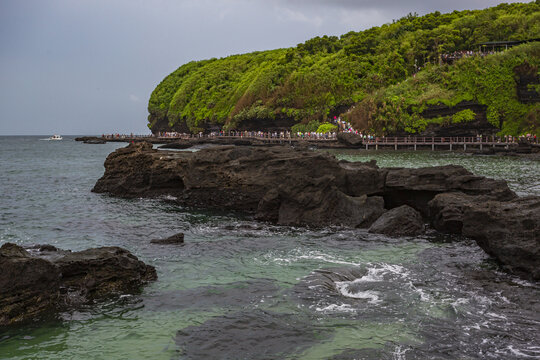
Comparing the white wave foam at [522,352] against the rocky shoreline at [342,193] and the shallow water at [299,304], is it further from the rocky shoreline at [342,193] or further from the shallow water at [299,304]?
the rocky shoreline at [342,193]

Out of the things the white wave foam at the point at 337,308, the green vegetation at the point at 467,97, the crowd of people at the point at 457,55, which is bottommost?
the white wave foam at the point at 337,308

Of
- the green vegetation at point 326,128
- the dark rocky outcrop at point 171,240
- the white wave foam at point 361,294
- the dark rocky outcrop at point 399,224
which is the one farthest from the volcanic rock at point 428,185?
the green vegetation at point 326,128

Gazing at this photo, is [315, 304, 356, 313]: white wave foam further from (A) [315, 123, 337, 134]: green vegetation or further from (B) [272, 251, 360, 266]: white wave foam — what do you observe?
(A) [315, 123, 337, 134]: green vegetation

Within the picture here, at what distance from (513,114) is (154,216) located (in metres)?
82.0

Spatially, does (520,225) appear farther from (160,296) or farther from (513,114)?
(513,114)

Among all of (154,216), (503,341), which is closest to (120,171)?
(154,216)

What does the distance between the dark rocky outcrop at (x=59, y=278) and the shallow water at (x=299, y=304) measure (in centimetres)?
52

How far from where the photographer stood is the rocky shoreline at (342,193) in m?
15.1

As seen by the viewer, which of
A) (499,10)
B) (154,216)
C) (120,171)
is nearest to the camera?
(154,216)

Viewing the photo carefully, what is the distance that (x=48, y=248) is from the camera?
15.3 m

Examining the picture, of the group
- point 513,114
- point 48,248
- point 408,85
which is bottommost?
point 48,248

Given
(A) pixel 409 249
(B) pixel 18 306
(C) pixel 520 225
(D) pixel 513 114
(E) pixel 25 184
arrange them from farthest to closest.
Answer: (D) pixel 513 114, (E) pixel 25 184, (A) pixel 409 249, (C) pixel 520 225, (B) pixel 18 306

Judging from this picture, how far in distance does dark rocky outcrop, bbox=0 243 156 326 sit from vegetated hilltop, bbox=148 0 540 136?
267 ft

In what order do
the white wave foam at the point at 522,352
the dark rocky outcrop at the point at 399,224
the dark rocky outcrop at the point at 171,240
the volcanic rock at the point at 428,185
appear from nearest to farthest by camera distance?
the white wave foam at the point at 522,352 → the dark rocky outcrop at the point at 171,240 → the dark rocky outcrop at the point at 399,224 → the volcanic rock at the point at 428,185
